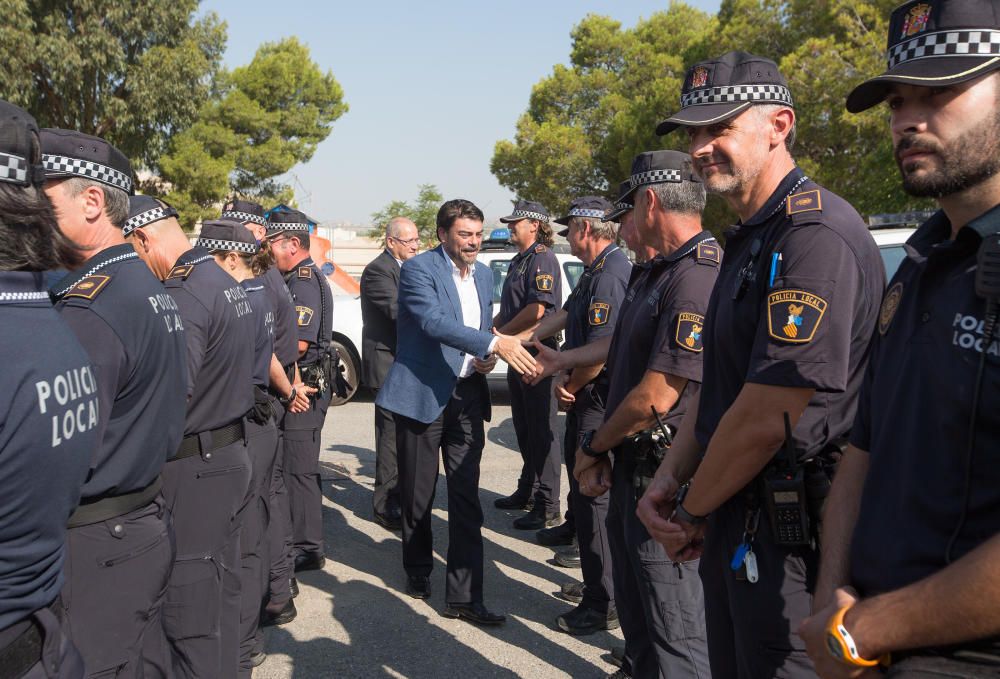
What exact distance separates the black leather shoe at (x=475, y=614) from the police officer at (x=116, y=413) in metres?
2.13

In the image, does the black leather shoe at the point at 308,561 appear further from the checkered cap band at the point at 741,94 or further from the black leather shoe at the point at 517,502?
the checkered cap band at the point at 741,94

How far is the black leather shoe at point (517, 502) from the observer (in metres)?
6.62

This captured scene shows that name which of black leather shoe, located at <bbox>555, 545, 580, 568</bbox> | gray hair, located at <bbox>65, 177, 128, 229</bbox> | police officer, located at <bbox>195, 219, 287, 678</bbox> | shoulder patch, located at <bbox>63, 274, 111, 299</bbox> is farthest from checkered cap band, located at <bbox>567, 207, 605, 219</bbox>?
shoulder patch, located at <bbox>63, 274, 111, 299</bbox>

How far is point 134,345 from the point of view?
91.1 inches

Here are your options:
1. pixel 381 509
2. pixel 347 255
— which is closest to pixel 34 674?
pixel 381 509

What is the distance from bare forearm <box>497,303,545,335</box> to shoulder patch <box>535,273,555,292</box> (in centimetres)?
14

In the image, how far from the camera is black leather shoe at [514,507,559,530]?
6156 mm

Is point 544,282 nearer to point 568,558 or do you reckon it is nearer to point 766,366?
point 568,558

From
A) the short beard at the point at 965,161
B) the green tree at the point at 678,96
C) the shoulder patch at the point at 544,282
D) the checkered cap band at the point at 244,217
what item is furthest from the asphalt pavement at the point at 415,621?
the green tree at the point at 678,96

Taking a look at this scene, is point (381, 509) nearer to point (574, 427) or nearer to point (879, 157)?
point (574, 427)

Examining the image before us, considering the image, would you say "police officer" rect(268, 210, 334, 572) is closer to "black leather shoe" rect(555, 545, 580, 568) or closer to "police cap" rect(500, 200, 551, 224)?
"black leather shoe" rect(555, 545, 580, 568)

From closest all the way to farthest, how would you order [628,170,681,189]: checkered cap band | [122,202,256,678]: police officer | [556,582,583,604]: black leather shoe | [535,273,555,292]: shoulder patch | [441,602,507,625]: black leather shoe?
[122,202,256,678]: police officer
[628,170,681,189]: checkered cap band
[441,602,507,625]: black leather shoe
[556,582,583,604]: black leather shoe
[535,273,555,292]: shoulder patch

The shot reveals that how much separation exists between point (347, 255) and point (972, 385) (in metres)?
44.9

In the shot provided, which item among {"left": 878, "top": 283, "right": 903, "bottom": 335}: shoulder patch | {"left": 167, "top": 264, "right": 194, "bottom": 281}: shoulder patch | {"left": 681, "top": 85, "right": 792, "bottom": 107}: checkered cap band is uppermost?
{"left": 681, "top": 85, "right": 792, "bottom": 107}: checkered cap band
